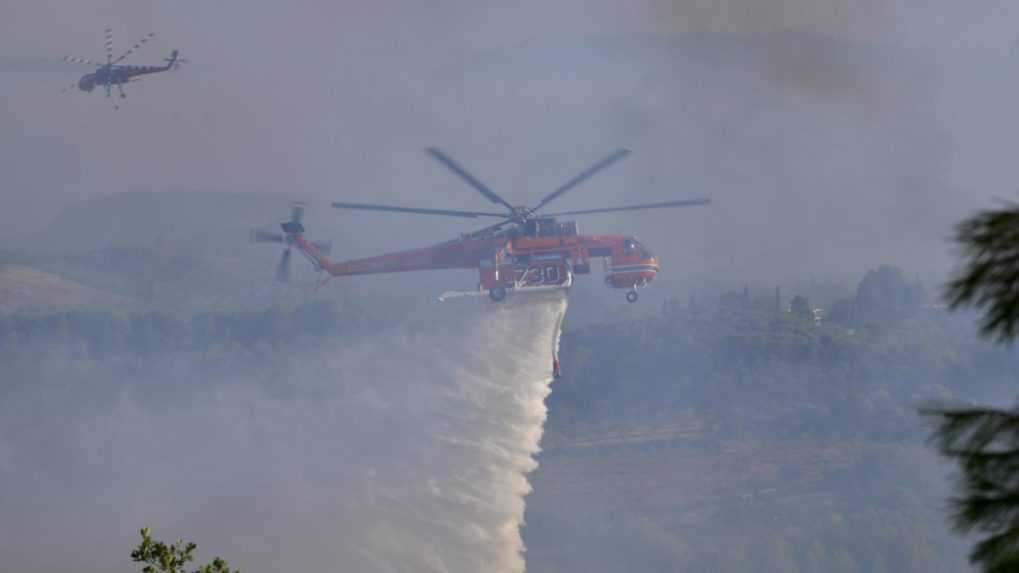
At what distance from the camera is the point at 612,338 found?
112625 mm

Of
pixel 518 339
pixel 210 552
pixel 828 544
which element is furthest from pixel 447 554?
pixel 828 544

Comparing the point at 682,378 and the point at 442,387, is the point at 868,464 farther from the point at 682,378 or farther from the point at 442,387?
the point at 442,387

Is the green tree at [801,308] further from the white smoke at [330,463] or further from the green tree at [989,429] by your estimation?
the green tree at [989,429]

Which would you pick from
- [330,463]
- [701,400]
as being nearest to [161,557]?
[330,463]

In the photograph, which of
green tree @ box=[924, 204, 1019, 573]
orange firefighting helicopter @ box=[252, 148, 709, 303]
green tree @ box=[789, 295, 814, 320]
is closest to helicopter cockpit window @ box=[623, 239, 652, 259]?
orange firefighting helicopter @ box=[252, 148, 709, 303]

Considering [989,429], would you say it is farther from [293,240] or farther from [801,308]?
[801,308]

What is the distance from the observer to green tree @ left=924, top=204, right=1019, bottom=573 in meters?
9.88

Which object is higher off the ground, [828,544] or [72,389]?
[72,389]

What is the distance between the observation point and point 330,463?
206ft

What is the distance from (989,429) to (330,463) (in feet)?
176

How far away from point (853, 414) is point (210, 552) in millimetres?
62091

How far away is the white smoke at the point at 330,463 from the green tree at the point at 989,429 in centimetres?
4009

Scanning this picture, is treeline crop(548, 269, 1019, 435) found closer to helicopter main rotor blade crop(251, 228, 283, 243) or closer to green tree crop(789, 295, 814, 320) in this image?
green tree crop(789, 295, 814, 320)

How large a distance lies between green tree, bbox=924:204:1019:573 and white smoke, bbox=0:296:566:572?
40.1 metres
